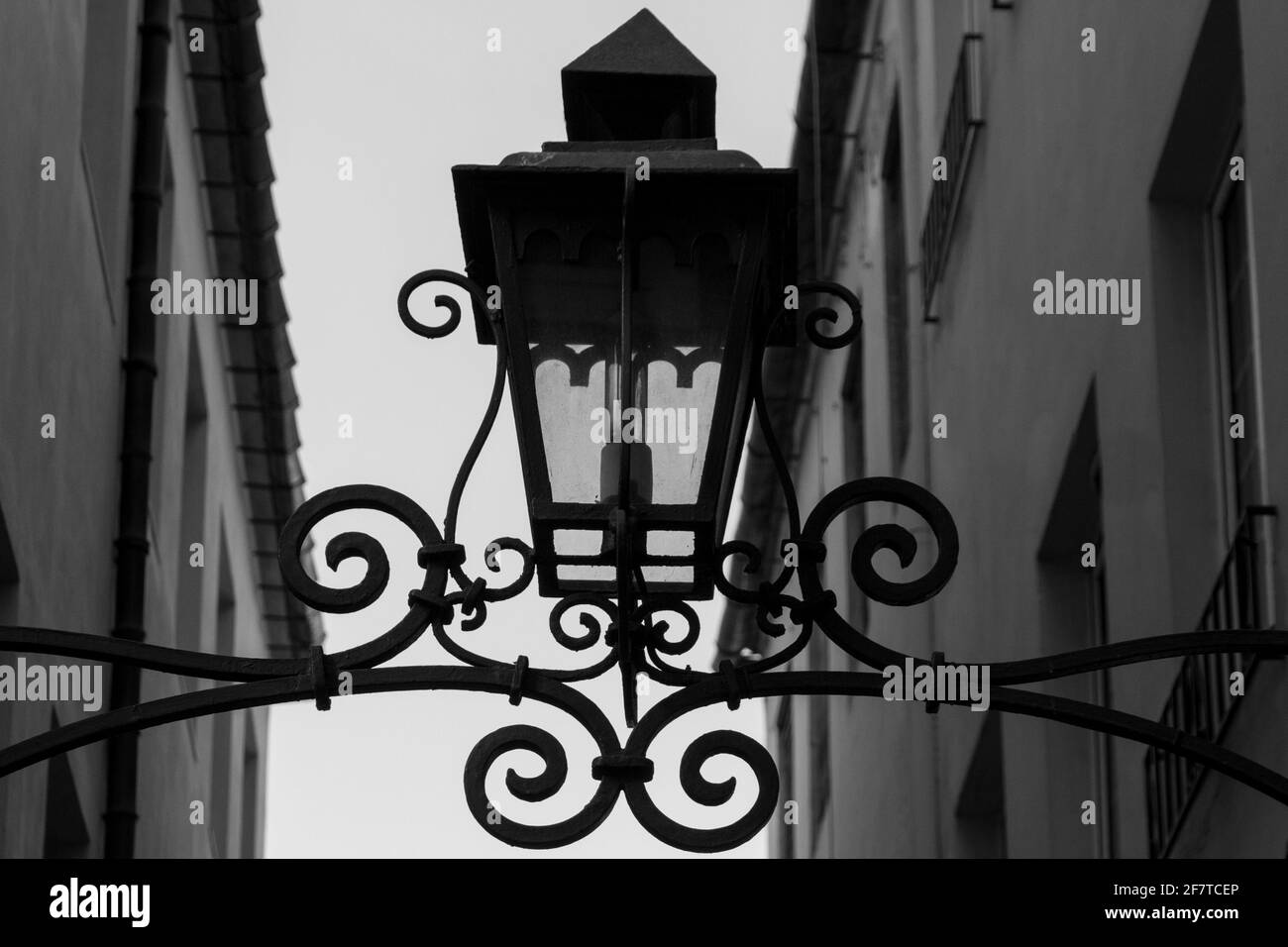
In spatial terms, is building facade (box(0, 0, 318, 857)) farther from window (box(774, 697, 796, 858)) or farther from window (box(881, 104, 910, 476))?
window (box(774, 697, 796, 858))

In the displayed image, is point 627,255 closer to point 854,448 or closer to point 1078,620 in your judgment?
point 1078,620

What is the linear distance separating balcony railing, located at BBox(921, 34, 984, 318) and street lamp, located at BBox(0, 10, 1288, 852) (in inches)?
307

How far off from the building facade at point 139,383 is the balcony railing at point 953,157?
4246 mm

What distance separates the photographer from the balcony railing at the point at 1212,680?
24.0 ft

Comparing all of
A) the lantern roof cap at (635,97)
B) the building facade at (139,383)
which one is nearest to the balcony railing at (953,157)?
the building facade at (139,383)

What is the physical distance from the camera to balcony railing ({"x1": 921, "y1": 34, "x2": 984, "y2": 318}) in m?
13.4

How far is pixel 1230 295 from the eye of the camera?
347 inches

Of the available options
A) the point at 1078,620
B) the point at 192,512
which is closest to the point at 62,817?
the point at 1078,620

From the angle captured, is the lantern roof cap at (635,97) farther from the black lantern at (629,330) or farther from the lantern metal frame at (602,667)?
the lantern metal frame at (602,667)

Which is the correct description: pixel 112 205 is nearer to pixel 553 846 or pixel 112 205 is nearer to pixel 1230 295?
pixel 1230 295

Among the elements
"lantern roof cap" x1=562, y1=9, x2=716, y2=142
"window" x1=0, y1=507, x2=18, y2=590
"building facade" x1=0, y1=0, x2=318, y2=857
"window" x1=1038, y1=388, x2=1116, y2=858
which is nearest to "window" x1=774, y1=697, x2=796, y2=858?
"building facade" x1=0, y1=0, x2=318, y2=857

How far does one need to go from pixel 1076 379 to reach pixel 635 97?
483 centimetres

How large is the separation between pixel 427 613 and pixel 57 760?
7123 millimetres
